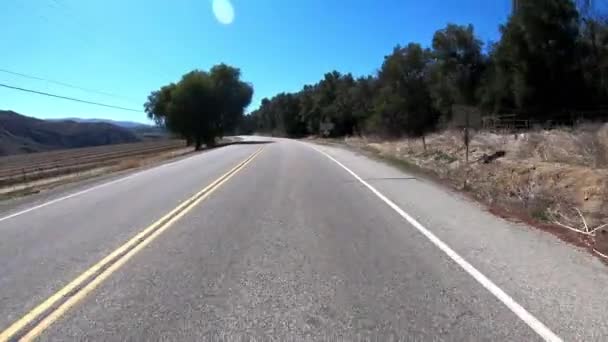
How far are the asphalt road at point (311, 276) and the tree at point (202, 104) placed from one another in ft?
200

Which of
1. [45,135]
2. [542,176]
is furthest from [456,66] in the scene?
[45,135]

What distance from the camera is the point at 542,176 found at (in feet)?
45.4

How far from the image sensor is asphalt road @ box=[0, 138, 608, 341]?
14.3 feet

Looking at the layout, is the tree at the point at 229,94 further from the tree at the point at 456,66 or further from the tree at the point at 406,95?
the tree at the point at 456,66

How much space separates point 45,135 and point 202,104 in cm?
9022

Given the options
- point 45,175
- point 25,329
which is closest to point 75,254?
point 25,329

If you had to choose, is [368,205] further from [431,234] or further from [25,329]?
[25,329]

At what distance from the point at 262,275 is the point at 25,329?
2.45 m

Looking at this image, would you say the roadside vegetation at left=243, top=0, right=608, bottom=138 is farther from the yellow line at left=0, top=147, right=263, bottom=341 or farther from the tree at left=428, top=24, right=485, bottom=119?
the yellow line at left=0, top=147, right=263, bottom=341

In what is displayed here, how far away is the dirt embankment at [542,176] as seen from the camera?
973cm

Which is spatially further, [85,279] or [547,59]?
[547,59]

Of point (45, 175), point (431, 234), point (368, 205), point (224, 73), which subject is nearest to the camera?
point (431, 234)

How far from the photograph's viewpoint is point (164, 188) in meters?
15.6

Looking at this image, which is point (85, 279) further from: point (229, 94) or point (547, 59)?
point (229, 94)
